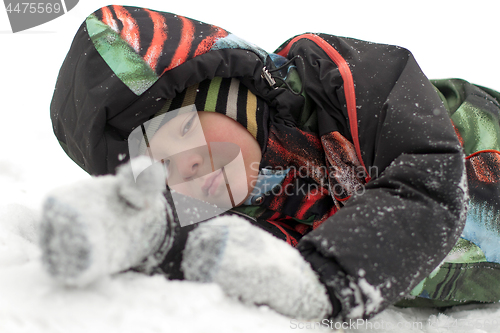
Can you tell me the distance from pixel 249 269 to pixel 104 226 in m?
0.19

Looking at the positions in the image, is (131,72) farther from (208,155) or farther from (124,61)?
(208,155)

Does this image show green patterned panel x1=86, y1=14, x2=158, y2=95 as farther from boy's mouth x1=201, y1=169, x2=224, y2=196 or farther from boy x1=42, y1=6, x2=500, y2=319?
boy's mouth x1=201, y1=169, x2=224, y2=196

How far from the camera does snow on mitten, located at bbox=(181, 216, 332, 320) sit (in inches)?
17.9

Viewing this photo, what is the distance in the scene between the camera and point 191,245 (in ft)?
1.52

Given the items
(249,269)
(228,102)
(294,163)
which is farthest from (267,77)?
(249,269)

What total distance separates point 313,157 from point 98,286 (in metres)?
0.58

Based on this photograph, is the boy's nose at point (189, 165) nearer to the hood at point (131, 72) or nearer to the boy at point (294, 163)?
the boy at point (294, 163)

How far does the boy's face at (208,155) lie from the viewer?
73 cm

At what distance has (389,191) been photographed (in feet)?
1.98

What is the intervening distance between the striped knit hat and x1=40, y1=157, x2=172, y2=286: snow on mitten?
37 cm

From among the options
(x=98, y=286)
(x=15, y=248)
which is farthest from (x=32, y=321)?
(x=15, y=248)

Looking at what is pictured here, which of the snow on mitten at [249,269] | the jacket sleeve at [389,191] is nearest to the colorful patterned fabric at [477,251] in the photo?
the jacket sleeve at [389,191]

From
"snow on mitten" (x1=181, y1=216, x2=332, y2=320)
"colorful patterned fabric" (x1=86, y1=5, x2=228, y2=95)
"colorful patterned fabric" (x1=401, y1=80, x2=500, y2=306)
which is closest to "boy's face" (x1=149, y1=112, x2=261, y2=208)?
"colorful patterned fabric" (x1=86, y1=5, x2=228, y2=95)

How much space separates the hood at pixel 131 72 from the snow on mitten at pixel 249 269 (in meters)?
0.37
